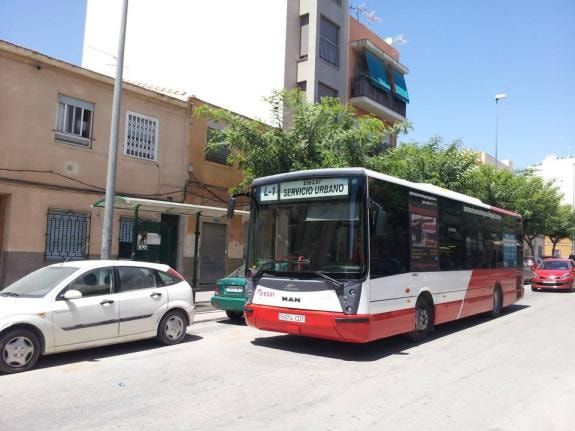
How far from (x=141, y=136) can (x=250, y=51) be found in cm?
1026

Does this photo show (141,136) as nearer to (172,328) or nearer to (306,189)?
(172,328)

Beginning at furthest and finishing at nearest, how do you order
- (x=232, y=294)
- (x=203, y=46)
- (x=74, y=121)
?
(x=203, y=46) < (x=74, y=121) < (x=232, y=294)

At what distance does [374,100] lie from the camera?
27.8 m

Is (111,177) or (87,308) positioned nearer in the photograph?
(87,308)

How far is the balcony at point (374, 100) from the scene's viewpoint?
27.0 metres

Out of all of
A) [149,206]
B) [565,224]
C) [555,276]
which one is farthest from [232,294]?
[565,224]

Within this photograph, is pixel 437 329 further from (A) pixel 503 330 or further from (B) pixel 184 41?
(B) pixel 184 41

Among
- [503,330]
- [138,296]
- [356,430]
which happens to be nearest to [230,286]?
[138,296]

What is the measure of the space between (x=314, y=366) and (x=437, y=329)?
15.7 ft

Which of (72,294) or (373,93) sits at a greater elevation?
(373,93)

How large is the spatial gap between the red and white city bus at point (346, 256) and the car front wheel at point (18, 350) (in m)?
3.34

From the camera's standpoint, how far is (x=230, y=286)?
1137cm

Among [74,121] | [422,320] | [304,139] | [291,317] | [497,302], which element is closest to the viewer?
[291,317]

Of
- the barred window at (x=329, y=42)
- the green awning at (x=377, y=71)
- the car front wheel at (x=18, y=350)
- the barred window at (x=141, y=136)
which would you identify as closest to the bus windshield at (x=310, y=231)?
the car front wheel at (x=18, y=350)
